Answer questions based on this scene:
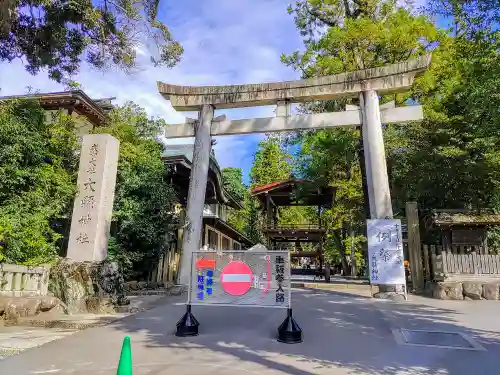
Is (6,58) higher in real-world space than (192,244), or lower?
higher

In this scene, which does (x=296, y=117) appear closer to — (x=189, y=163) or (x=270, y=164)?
(x=189, y=163)

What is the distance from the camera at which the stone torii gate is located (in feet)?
39.3

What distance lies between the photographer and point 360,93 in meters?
12.7

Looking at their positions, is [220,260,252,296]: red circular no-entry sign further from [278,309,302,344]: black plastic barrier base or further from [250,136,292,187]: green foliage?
[250,136,292,187]: green foliage

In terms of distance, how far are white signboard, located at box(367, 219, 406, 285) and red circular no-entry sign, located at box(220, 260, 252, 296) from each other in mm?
6341

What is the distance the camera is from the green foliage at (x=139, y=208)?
13718 mm

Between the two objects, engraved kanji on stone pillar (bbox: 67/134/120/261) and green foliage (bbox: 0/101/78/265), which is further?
engraved kanji on stone pillar (bbox: 67/134/120/261)

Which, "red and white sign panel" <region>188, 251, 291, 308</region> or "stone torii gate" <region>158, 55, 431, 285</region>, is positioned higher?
"stone torii gate" <region>158, 55, 431, 285</region>

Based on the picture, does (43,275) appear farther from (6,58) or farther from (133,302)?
(6,58)

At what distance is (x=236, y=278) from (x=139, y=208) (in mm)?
8792

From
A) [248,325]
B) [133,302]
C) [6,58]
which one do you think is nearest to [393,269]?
[248,325]

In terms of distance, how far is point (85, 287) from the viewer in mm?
8953

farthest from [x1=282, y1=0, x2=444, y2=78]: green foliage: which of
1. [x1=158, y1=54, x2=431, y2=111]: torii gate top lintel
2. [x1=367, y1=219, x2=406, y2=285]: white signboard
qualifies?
[x1=367, y1=219, x2=406, y2=285]: white signboard

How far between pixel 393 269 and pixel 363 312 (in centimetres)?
318
